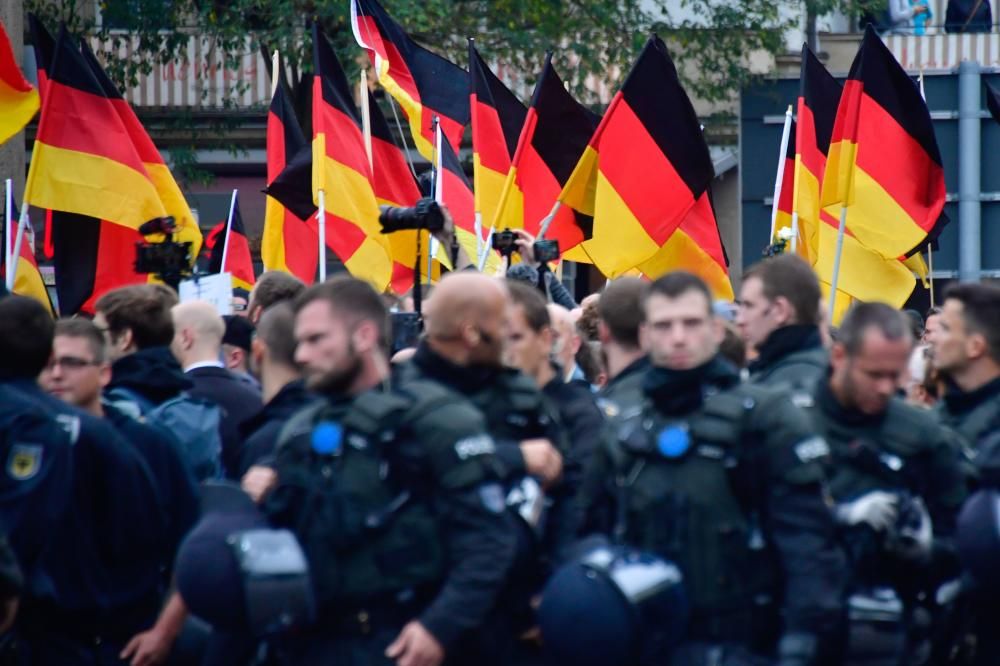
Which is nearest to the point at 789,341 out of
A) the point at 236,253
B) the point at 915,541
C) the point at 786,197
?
the point at 915,541

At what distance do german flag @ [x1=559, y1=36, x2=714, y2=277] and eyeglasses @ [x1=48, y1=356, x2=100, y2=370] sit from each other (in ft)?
14.5

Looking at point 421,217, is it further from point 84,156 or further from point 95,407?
point 84,156

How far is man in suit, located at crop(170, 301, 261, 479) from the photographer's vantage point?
721cm

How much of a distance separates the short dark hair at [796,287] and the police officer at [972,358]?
1.49ft

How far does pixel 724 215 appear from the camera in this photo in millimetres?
22625

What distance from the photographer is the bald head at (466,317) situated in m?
5.36

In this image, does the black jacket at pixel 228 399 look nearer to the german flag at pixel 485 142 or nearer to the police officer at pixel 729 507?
the police officer at pixel 729 507

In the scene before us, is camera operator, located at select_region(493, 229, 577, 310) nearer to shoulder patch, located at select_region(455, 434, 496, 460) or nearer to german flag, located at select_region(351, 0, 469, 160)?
german flag, located at select_region(351, 0, 469, 160)

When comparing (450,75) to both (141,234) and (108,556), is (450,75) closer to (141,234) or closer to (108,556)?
(141,234)

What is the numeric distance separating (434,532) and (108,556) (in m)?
1.45

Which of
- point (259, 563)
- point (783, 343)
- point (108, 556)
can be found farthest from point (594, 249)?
point (259, 563)

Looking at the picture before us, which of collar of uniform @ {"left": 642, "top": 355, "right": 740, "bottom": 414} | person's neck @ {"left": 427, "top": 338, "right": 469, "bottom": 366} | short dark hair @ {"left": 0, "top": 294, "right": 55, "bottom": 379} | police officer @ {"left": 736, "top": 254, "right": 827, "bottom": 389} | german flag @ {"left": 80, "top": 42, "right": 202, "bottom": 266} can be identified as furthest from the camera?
german flag @ {"left": 80, "top": 42, "right": 202, "bottom": 266}

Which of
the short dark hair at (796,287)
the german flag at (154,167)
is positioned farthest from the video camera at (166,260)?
the short dark hair at (796,287)

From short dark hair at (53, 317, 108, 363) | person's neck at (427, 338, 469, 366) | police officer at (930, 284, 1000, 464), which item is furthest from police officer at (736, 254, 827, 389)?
short dark hair at (53, 317, 108, 363)
